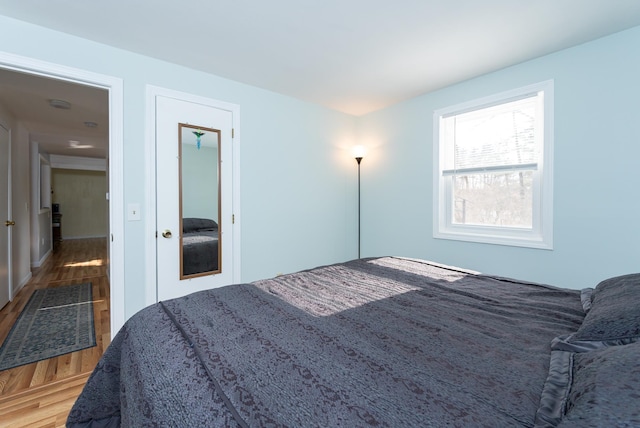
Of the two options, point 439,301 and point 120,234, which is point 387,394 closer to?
point 439,301

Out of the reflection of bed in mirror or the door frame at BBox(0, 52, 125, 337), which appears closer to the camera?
the door frame at BBox(0, 52, 125, 337)

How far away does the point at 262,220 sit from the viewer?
3.21 meters

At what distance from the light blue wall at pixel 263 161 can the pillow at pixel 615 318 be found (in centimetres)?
268

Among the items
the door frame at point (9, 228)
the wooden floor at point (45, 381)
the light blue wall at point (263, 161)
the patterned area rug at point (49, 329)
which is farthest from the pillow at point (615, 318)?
the door frame at point (9, 228)

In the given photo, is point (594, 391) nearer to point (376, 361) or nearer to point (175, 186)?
point (376, 361)

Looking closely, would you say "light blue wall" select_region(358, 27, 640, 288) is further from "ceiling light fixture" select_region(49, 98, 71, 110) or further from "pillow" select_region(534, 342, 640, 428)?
"ceiling light fixture" select_region(49, 98, 71, 110)

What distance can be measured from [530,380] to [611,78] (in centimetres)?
250

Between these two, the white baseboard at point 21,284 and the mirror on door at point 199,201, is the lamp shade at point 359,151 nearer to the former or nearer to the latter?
the mirror on door at point 199,201

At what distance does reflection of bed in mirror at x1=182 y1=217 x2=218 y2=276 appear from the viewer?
273cm

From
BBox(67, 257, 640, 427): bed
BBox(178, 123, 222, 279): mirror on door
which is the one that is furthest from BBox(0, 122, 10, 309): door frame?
BBox(67, 257, 640, 427): bed

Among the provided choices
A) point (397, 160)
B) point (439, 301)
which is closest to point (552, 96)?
point (397, 160)

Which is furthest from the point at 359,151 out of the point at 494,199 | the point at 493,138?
the point at 494,199

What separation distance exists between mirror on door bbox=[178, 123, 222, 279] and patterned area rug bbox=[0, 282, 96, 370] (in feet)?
3.64

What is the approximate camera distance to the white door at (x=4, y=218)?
3201 mm
